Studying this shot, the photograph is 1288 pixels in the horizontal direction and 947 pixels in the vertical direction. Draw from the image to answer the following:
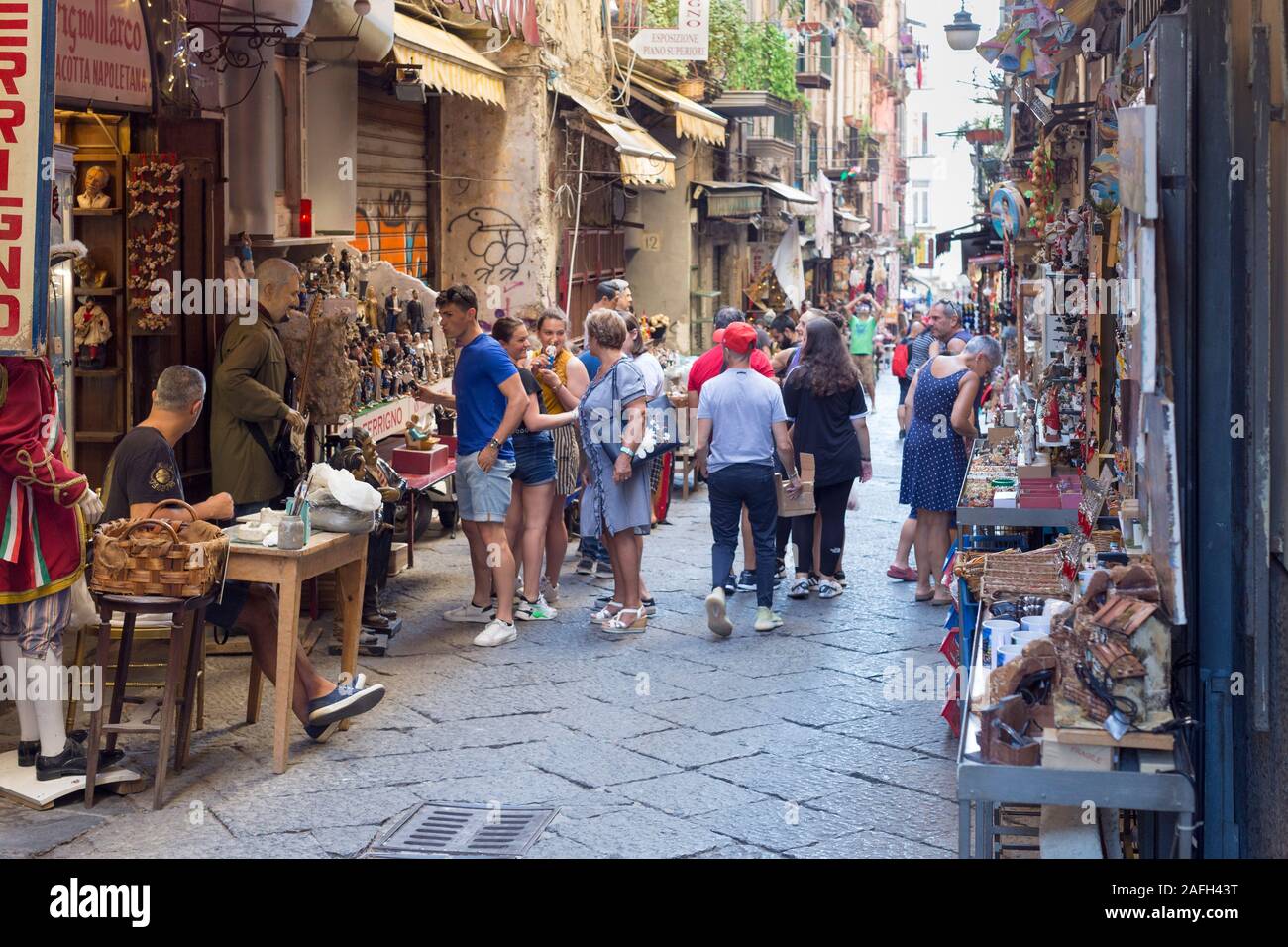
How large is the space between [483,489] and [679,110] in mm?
11134

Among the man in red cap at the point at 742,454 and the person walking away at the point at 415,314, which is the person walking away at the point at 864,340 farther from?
the man in red cap at the point at 742,454

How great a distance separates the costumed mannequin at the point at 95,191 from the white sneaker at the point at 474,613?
2883mm

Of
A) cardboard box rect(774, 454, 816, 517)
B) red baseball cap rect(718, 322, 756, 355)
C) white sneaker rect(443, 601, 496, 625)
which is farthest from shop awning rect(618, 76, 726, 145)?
white sneaker rect(443, 601, 496, 625)

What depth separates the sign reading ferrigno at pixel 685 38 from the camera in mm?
16547

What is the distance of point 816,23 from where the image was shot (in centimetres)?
3041

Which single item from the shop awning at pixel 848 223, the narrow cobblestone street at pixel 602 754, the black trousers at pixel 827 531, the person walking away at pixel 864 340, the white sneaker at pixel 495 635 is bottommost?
the narrow cobblestone street at pixel 602 754

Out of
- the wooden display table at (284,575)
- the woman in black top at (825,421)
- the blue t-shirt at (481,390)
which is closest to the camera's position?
the wooden display table at (284,575)

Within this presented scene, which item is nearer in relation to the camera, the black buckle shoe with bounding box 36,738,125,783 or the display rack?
the display rack

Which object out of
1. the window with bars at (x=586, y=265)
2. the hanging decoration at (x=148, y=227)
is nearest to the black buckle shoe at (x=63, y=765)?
the hanging decoration at (x=148, y=227)

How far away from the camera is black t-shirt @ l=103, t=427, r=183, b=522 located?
602 cm

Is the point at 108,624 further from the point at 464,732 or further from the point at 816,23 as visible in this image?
the point at 816,23

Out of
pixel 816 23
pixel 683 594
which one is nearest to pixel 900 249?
pixel 816 23

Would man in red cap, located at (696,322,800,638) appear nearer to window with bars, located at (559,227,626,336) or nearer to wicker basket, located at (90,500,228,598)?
wicker basket, located at (90,500,228,598)

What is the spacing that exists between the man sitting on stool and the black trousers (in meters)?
3.78
